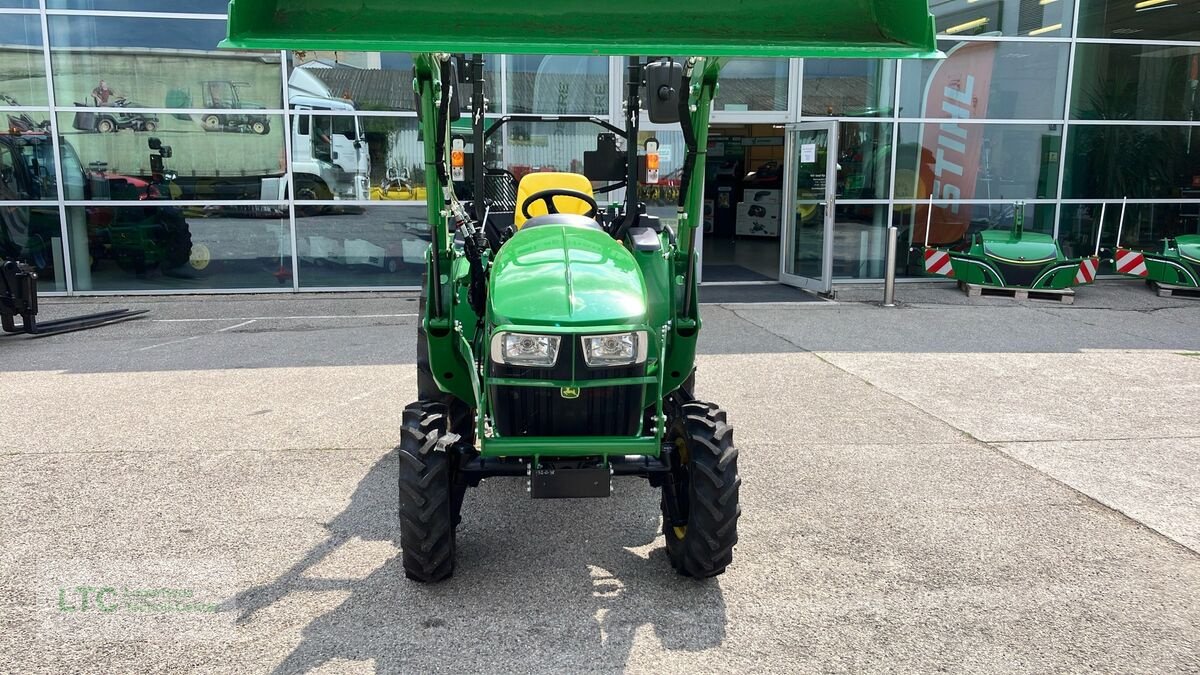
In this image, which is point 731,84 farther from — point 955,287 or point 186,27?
point 186,27

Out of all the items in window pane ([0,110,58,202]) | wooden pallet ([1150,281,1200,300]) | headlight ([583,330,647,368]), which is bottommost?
wooden pallet ([1150,281,1200,300])

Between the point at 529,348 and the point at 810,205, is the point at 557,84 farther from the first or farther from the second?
the point at 529,348

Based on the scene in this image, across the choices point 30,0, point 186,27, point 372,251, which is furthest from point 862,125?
point 30,0

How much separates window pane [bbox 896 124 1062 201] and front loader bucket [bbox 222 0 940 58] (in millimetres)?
9636

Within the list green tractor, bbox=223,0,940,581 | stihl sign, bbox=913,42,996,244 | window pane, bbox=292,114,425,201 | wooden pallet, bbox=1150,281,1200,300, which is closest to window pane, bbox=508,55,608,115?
Result: window pane, bbox=292,114,425,201

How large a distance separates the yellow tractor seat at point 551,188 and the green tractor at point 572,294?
0.03m

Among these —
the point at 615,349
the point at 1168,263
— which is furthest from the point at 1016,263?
the point at 615,349

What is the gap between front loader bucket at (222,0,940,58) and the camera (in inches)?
111

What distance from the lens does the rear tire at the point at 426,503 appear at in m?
3.38

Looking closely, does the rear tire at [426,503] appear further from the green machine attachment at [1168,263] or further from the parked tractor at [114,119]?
the green machine attachment at [1168,263]

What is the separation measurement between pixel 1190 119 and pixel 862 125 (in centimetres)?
492

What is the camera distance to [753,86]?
11719 mm

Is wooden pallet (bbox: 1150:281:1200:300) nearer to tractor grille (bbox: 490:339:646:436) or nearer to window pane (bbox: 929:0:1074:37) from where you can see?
window pane (bbox: 929:0:1074:37)

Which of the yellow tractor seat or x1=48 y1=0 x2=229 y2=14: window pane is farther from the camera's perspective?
x1=48 y1=0 x2=229 y2=14: window pane
